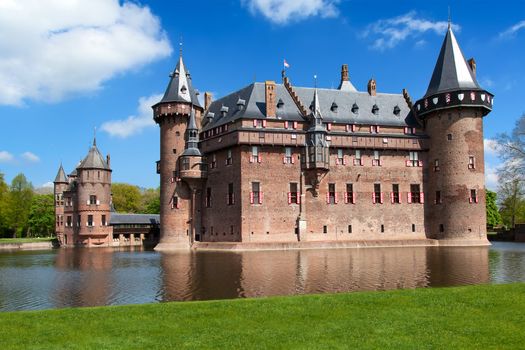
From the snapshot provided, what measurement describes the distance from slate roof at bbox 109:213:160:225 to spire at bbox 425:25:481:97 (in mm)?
39575

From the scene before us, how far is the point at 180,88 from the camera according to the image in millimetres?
54469

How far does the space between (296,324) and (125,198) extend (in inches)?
4002

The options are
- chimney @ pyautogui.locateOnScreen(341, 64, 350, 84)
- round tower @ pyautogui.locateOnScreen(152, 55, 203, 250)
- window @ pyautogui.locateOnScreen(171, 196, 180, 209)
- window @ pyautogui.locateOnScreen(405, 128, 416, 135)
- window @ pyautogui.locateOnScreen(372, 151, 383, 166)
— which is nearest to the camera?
window @ pyautogui.locateOnScreen(372, 151, 383, 166)

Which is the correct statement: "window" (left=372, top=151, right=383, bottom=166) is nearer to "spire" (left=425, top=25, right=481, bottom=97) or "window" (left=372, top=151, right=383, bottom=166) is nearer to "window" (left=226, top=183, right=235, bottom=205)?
"spire" (left=425, top=25, right=481, bottom=97)

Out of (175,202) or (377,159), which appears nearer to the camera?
(377,159)

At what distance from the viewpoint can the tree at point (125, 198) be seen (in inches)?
4259

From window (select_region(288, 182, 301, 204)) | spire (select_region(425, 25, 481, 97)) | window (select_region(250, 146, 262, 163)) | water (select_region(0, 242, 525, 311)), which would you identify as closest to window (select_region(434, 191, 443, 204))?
spire (select_region(425, 25, 481, 97))

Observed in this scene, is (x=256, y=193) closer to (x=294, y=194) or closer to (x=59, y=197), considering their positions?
(x=294, y=194)

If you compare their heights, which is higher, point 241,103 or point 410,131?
point 241,103

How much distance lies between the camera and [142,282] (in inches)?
902

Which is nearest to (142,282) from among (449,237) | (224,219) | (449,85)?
(224,219)

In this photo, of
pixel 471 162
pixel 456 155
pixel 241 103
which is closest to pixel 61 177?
pixel 241 103

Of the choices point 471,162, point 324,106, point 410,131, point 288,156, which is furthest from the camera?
point 410,131

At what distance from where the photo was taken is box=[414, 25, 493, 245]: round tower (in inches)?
1971
